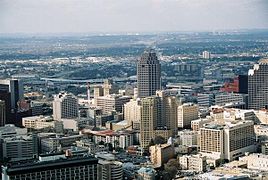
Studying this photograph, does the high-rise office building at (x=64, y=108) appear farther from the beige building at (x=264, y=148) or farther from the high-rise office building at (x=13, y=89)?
the beige building at (x=264, y=148)

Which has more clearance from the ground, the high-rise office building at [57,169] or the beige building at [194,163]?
the high-rise office building at [57,169]

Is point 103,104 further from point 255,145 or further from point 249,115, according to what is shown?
point 255,145

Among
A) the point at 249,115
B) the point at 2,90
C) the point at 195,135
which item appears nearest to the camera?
the point at 195,135

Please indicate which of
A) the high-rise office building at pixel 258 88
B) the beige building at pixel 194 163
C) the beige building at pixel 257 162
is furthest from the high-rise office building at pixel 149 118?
the high-rise office building at pixel 258 88

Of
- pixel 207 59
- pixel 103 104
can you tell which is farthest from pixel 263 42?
pixel 103 104

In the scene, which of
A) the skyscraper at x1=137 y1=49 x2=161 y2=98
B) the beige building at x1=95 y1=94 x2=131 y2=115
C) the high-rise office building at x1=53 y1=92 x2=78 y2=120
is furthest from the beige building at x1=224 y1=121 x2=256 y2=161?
the skyscraper at x1=137 y1=49 x2=161 y2=98

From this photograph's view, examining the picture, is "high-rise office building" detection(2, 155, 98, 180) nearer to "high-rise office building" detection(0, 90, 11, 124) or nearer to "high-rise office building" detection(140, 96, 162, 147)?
"high-rise office building" detection(140, 96, 162, 147)
